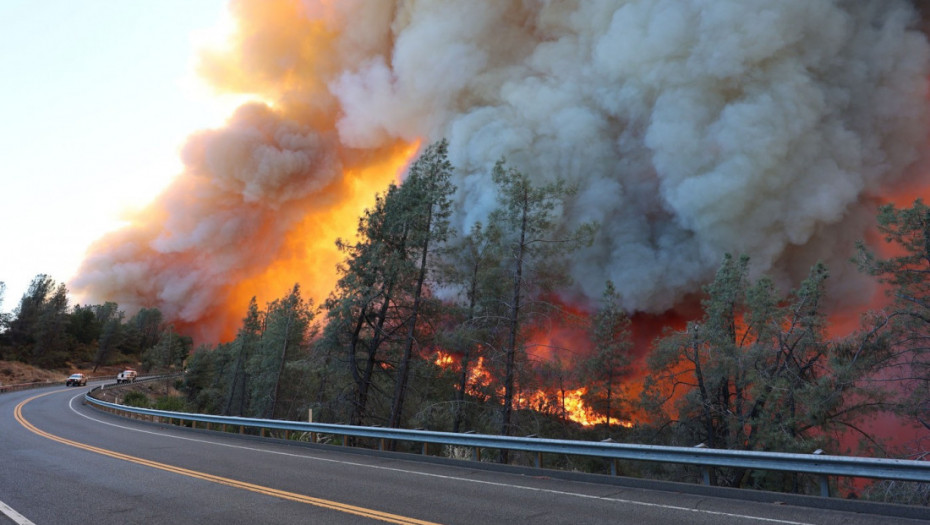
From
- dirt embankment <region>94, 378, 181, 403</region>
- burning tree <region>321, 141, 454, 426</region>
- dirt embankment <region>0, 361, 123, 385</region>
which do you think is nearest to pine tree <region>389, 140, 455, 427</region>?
burning tree <region>321, 141, 454, 426</region>

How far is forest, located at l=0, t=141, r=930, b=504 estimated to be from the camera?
14492mm

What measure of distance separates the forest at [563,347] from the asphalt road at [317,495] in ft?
23.3

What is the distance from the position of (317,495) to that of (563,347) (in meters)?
12.9

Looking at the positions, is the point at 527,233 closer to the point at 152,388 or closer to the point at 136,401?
the point at 136,401

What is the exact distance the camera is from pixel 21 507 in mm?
6441

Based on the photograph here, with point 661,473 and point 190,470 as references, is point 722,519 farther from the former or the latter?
point 661,473

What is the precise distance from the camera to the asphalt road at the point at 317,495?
5.79 meters

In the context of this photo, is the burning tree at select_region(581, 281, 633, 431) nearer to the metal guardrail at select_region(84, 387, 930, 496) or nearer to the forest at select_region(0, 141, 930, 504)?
the forest at select_region(0, 141, 930, 504)

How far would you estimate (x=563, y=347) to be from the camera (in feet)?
61.0

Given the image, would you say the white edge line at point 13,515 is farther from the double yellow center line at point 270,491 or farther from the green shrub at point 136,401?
the green shrub at point 136,401

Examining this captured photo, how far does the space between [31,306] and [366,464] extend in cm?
10413

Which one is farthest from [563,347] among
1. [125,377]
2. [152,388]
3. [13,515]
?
[152,388]

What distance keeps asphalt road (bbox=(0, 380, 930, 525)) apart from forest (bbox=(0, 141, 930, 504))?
7.10 m

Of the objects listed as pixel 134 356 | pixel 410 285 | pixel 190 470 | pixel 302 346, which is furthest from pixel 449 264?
pixel 134 356
